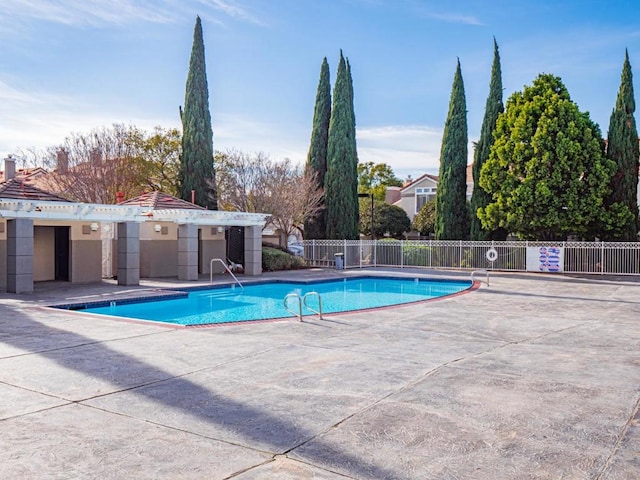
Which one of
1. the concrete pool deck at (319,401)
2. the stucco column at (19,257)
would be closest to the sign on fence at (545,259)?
the concrete pool deck at (319,401)

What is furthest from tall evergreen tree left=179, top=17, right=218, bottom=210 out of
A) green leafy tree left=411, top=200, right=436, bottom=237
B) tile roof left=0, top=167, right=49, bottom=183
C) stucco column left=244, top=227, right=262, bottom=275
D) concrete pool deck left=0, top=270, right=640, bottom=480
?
concrete pool deck left=0, top=270, right=640, bottom=480

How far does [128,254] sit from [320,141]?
52.0ft

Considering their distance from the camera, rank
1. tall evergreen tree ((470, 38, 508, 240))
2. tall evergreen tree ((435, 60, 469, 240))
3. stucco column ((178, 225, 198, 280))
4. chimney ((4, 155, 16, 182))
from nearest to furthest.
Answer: stucco column ((178, 225, 198, 280)), chimney ((4, 155, 16, 182)), tall evergreen tree ((470, 38, 508, 240)), tall evergreen tree ((435, 60, 469, 240))

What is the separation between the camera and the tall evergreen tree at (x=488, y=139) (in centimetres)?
2681

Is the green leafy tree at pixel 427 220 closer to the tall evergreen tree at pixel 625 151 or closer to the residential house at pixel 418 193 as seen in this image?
the residential house at pixel 418 193

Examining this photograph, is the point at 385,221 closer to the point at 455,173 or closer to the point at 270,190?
the point at 455,173

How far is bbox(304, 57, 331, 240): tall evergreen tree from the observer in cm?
3138

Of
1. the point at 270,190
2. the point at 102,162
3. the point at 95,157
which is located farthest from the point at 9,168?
the point at 270,190

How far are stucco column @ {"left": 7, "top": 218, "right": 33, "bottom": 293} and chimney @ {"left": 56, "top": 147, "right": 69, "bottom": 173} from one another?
14217 millimetres

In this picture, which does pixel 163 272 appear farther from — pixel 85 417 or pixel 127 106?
pixel 85 417

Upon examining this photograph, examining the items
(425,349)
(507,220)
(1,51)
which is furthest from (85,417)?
(507,220)

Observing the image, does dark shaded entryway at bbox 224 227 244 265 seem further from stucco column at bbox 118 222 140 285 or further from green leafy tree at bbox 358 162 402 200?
green leafy tree at bbox 358 162 402 200

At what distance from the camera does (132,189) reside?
3092 cm

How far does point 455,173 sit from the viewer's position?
28.8 meters
